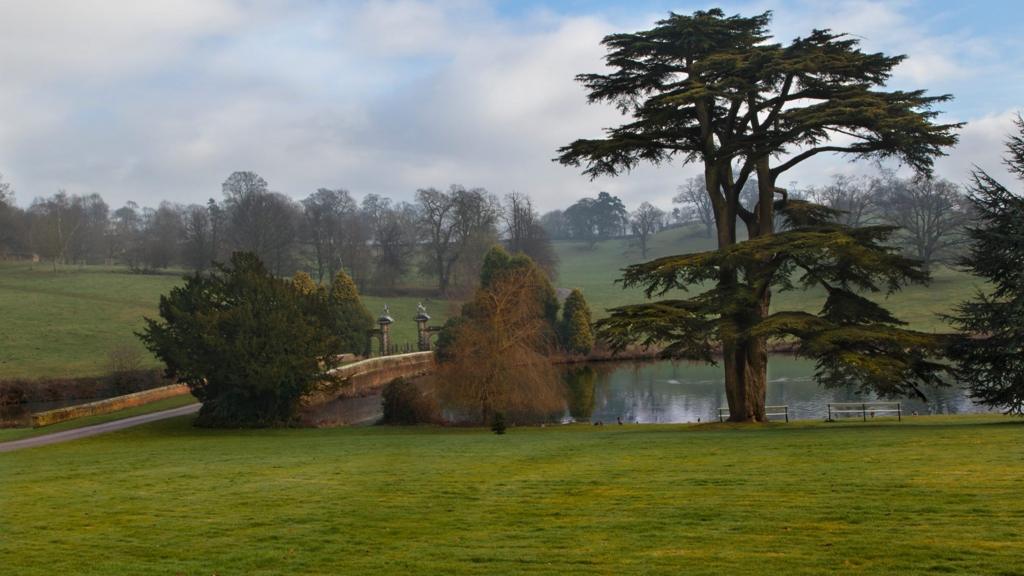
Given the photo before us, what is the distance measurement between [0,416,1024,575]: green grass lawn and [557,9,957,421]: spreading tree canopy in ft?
13.0

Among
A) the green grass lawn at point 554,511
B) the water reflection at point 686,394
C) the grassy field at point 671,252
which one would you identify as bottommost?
the water reflection at point 686,394

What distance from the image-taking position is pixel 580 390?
136ft

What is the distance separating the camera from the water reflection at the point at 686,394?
32125 mm

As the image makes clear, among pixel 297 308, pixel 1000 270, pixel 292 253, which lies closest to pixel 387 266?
pixel 292 253

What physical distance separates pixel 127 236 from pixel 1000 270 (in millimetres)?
113381

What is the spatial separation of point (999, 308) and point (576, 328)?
39541mm

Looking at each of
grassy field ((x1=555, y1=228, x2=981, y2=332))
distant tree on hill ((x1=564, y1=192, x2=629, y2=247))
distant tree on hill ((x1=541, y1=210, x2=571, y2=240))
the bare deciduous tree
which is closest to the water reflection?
the bare deciduous tree

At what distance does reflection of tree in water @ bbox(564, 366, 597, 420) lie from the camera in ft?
114

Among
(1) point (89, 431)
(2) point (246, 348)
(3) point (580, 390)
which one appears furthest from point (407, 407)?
(3) point (580, 390)

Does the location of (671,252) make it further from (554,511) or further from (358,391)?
(554,511)

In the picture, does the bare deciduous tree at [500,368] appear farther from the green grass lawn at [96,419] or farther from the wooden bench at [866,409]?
the green grass lawn at [96,419]

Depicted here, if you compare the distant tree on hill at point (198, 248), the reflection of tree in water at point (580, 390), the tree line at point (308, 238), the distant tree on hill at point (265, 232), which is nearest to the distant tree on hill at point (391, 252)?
the tree line at point (308, 238)

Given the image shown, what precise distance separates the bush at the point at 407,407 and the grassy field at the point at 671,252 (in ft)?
28.8

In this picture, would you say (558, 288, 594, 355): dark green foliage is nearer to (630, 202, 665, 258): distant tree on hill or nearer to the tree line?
the tree line
